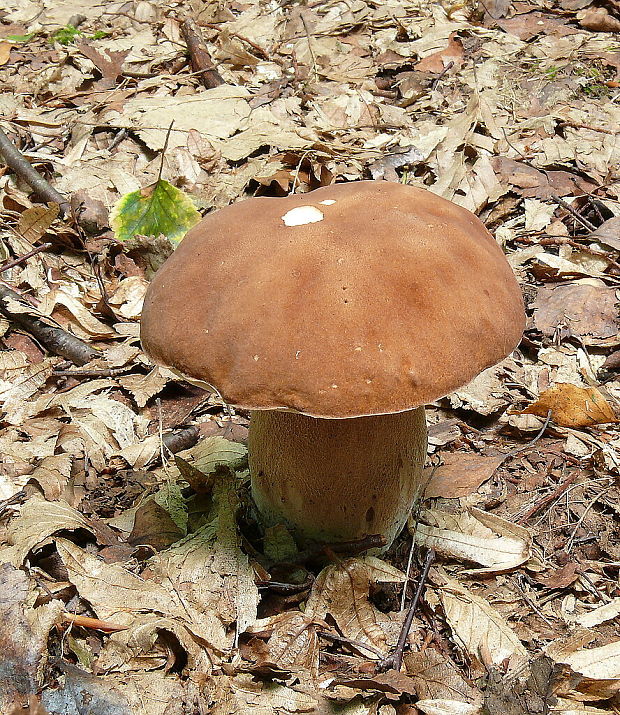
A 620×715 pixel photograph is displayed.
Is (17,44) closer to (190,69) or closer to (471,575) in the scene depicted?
(190,69)

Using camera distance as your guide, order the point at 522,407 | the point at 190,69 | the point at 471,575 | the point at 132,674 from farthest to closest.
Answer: the point at 190,69, the point at 522,407, the point at 471,575, the point at 132,674

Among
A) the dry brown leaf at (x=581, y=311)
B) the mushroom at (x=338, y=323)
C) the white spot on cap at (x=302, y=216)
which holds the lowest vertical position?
the dry brown leaf at (x=581, y=311)

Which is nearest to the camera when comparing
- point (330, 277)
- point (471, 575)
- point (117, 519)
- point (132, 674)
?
point (330, 277)

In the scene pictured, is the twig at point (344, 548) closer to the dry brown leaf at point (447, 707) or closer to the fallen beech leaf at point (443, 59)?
the dry brown leaf at point (447, 707)

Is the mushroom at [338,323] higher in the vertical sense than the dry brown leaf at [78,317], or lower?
higher

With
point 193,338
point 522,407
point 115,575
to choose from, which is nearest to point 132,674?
point 115,575

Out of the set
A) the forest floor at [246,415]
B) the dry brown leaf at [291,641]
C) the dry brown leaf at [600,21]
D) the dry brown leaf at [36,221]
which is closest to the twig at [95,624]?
the forest floor at [246,415]
